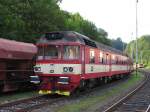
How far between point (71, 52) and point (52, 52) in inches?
41.8

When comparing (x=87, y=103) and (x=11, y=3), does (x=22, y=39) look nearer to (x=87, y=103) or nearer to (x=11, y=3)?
(x=11, y=3)

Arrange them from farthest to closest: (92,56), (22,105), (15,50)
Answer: (92,56) → (15,50) → (22,105)

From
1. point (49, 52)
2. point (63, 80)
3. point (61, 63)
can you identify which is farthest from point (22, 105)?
point (49, 52)

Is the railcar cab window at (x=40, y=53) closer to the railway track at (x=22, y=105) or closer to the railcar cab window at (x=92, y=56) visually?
the railway track at (x=22, y=105)

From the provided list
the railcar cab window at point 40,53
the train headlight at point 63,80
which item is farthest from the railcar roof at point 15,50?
the train headlight at point 63,80

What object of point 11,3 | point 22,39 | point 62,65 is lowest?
point 62,65

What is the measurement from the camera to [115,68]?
115 feet

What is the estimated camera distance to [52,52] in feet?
67.4

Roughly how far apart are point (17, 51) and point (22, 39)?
8014 mm

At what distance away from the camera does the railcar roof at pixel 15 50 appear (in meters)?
20.6

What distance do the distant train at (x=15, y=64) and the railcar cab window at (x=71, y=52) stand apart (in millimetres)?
3273

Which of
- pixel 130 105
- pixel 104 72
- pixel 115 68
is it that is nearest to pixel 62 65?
pixel 130 105

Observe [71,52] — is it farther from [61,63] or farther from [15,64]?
[15,64]

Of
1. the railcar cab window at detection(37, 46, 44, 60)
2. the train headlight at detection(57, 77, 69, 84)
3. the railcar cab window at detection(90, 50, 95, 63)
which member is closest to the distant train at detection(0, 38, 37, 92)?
the railcar cab window at detection(37, 46, 44, 60)
